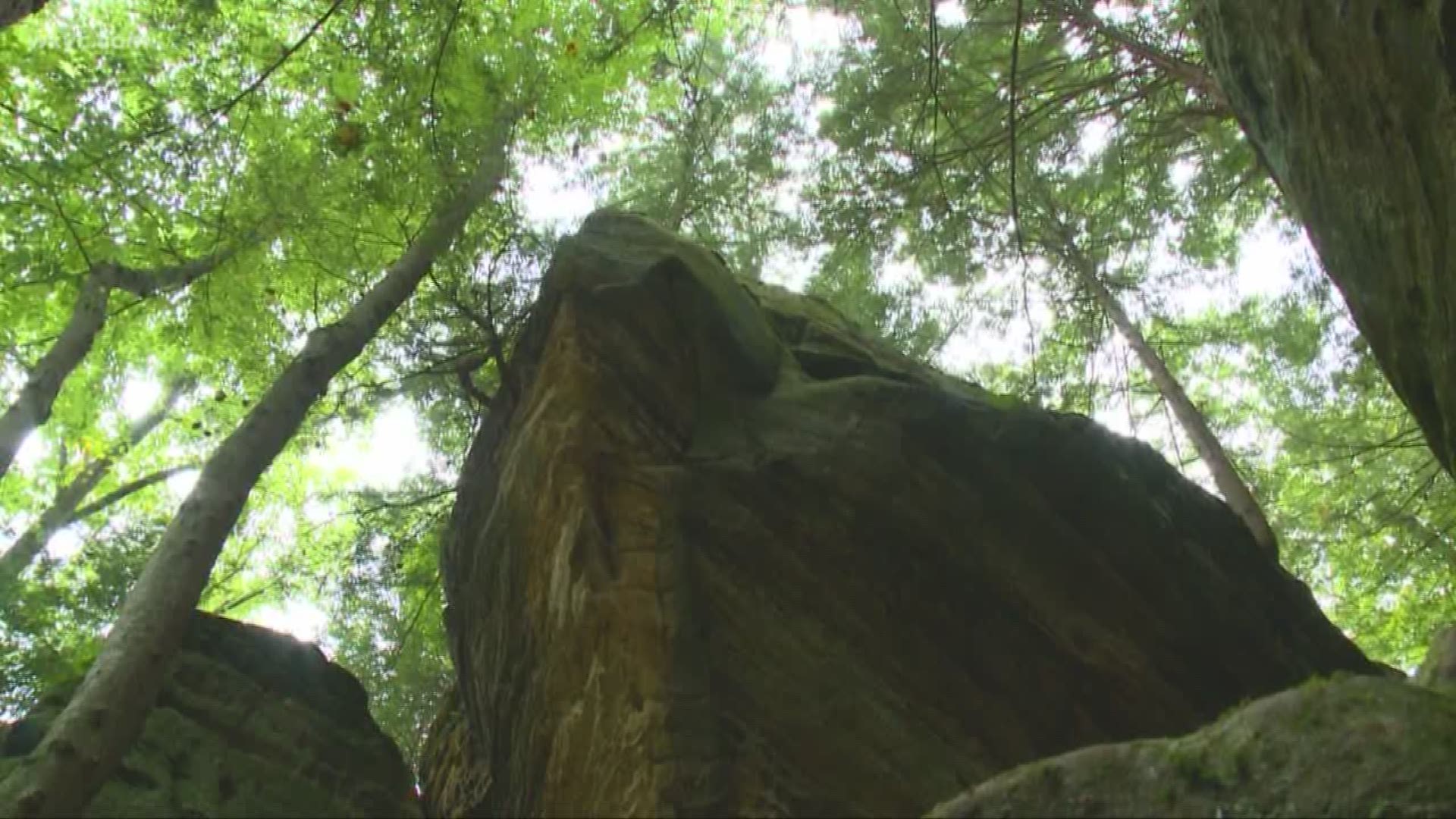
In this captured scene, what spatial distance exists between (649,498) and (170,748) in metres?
3.01

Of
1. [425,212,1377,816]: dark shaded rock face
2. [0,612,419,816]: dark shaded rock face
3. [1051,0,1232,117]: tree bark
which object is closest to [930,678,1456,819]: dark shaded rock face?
[425,212,1377,816]: dark shaded rock face

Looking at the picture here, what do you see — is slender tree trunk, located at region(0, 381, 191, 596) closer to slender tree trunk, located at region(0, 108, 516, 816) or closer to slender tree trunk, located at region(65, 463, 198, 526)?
slender tree trunk, located at region(65, 463, 198, 526)

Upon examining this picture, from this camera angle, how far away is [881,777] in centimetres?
468

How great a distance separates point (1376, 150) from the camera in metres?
4.55

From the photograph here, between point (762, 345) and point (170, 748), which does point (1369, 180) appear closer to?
point (762, 345)

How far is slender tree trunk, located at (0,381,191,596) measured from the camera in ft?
38.2

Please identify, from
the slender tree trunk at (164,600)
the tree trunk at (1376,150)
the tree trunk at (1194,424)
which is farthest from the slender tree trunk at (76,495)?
the tree trunk at (1194,424)

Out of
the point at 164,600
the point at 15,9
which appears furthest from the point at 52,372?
the point at 15,9

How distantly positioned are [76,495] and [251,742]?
35.3 ft

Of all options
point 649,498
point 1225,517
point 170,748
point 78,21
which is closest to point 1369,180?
point 1225,517

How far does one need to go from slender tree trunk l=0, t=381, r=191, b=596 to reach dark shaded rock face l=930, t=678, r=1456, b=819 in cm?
1087

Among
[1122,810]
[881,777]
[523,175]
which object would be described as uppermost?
[523,175]

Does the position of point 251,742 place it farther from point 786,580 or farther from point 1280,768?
point 1280,768

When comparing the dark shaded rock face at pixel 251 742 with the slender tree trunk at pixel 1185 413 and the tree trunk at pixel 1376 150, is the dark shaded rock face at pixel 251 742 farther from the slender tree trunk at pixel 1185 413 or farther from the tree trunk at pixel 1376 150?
the slender tree trunk at pixel 1185 413
